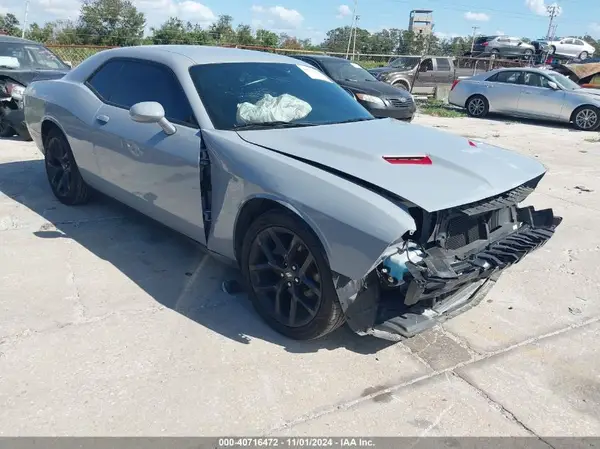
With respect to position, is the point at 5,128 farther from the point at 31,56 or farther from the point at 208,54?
the point at 208,54

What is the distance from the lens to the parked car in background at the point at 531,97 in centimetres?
1323

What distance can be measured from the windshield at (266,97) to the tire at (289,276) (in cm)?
81

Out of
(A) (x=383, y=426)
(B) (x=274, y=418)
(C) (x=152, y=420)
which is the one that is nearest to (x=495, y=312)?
(A) (x=383, y=426)

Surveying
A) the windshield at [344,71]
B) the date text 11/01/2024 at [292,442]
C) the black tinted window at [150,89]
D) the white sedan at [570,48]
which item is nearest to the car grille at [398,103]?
the windshield at [344,71]

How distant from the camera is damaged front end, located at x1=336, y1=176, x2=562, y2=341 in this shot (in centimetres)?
265

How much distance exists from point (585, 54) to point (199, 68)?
36259 mm

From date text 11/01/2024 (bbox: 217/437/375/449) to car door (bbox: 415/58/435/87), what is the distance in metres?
18.7

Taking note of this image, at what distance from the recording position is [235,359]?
300 cm

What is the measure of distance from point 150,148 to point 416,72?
16.7 meters

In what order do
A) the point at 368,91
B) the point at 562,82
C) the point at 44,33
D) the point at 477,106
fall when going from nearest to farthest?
the point at 368,91 < the point at 562,82 < the point at 477,106 < the point at 44,33

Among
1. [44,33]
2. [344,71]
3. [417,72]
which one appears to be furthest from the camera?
[44,33]

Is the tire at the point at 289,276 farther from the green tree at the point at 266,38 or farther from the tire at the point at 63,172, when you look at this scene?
the green tree at the point at 266,38

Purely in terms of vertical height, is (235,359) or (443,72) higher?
(443,72)

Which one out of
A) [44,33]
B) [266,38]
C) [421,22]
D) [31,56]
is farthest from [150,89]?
[421,22]
